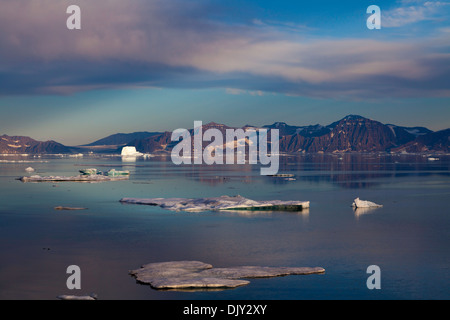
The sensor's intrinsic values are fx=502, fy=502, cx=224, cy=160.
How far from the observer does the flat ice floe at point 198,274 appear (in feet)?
69.8

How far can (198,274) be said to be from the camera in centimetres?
2288

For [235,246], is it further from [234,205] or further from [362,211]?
[362,211]

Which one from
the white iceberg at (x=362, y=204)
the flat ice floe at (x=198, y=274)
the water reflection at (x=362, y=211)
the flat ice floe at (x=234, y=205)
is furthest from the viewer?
the white iceberg at (x=362, y=204)

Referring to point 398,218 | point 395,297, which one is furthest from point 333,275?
point 398,218

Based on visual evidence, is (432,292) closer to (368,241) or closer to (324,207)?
(368,241)

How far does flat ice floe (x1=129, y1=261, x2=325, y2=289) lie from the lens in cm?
2127

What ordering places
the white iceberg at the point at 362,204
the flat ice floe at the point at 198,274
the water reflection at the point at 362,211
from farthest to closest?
the white iceberg at the point at 362,204 < the water reflection at the point at 362,211 < the flat ice floe at the point at 198,274

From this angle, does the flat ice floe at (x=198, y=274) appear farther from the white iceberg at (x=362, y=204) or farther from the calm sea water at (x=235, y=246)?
the white iceberg at (x=362, y=204)

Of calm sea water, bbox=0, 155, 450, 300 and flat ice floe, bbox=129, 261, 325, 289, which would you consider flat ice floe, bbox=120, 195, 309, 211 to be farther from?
flat ice floe, bbox=129, 261, 325, 289

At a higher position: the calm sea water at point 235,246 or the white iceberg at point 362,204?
the white iceberg at point 362,204

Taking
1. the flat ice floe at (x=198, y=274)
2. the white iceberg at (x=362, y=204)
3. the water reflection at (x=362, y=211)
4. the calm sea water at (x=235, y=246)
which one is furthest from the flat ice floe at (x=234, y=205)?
the flat ice floe at (x=198, y=274)

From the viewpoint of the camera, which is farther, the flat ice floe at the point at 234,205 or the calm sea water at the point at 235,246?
the flat ice floe at the point at 234,205

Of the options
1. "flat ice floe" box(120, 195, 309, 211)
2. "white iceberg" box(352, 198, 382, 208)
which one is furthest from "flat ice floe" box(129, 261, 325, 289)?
"white iceberg" box(352, 198, 382, 208)
